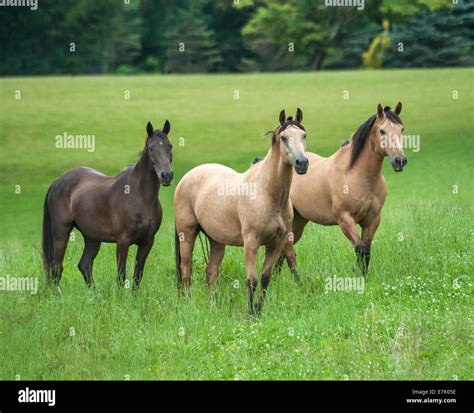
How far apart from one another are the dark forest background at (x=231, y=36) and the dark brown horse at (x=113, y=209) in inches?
1178

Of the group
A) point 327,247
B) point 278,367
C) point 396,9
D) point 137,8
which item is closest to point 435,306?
point 278,367

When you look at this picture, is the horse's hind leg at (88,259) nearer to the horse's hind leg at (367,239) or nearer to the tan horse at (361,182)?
the tan horse at (361,182)

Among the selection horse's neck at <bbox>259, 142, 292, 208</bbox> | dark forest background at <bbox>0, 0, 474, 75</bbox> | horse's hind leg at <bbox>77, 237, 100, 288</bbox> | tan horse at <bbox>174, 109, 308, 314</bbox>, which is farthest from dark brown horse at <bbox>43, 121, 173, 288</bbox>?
dark forest background at <bbox>0, 0, 474, 75</bbox>

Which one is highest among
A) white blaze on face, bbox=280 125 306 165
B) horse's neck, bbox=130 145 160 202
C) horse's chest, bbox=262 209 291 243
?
white blaze on face, bbox=280 125 306 165

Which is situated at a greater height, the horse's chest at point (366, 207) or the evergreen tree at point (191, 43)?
the evergreen tree at point (191, 43)

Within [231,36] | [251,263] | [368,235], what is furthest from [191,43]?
[251,263]

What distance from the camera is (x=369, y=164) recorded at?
11.0m

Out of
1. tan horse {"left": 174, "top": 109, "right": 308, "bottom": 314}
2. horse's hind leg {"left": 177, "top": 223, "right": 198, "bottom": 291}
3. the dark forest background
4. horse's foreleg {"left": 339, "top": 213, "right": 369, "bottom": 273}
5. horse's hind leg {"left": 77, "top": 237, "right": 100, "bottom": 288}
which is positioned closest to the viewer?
tan horse {"left": 174, "top": 109, "right": 308, "bottom": 314}

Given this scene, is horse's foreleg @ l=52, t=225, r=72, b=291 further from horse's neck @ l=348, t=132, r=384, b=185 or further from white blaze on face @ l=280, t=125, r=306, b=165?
horse's neck @ l=348, t=132, r=384, b=185

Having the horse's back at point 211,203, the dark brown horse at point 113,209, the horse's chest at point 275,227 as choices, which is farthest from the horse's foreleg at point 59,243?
the horse's chest at point 275,227

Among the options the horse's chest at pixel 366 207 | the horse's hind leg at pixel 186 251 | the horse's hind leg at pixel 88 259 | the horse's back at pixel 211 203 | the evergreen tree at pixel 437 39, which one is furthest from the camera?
the evergreen tree at pixel 437 39

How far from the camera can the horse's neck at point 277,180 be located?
955 cm

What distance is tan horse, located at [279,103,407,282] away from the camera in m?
10.6
